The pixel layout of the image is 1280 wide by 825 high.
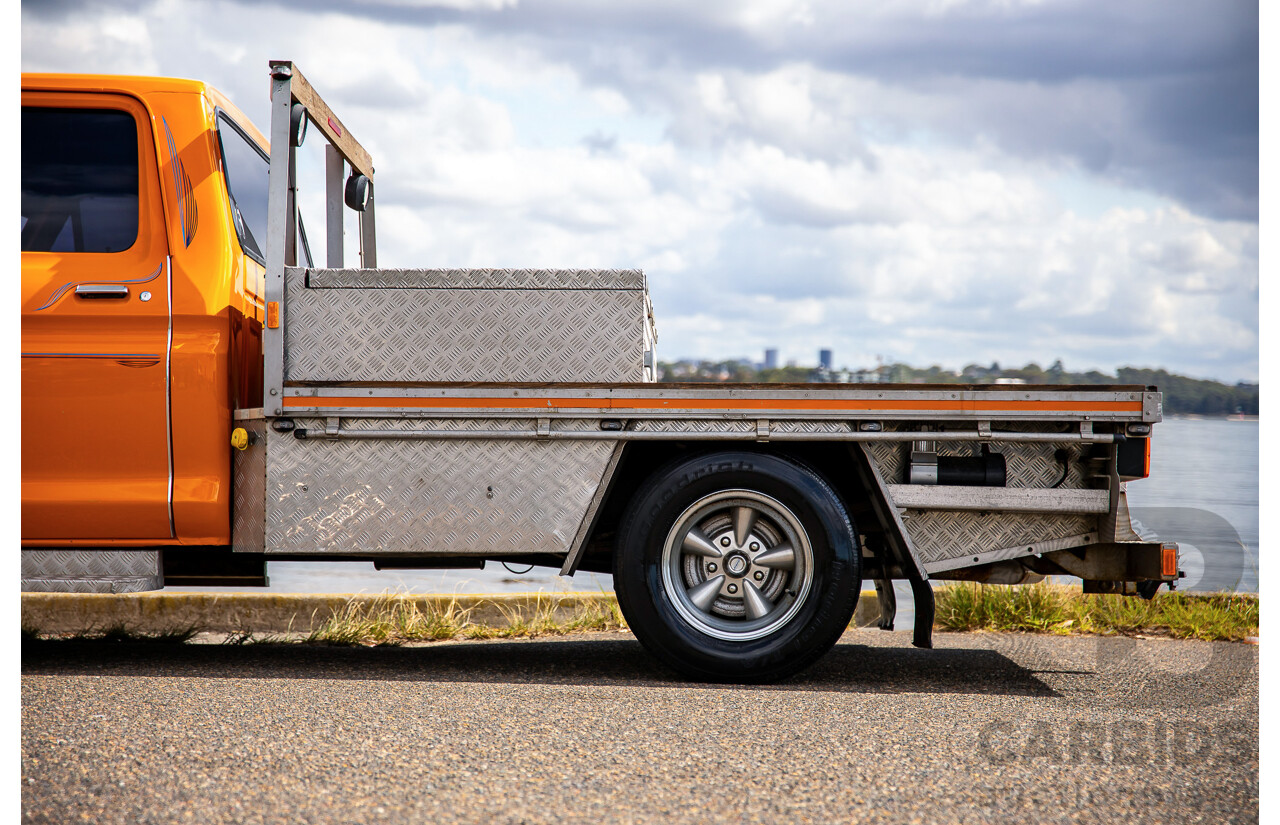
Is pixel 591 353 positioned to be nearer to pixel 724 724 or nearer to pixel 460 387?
pixel 460 387

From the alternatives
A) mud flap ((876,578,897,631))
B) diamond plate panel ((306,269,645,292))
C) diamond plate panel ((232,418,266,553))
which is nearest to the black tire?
mud flap ((876,578,897,631))

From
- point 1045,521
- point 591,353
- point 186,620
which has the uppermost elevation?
point 591,353

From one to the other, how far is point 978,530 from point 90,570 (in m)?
3.83

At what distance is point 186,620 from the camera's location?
566 cm

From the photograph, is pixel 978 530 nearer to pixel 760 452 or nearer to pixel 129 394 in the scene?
pixel 760 452

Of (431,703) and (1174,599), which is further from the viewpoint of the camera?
(1174,599)

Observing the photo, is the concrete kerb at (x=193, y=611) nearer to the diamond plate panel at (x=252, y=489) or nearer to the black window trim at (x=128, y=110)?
the diamond plate panel at (x=252, y=489)

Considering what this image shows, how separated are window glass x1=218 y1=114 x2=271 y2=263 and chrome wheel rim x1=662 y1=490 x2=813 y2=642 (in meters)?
2.41

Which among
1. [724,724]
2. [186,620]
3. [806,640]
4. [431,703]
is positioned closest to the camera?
[724,724]

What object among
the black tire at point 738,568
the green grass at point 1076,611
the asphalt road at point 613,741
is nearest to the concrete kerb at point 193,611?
the asphalt road at point 613,741

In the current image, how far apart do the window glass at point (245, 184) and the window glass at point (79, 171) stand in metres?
0.39

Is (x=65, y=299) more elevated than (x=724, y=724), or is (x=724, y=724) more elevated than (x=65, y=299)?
(x=65, y=299)

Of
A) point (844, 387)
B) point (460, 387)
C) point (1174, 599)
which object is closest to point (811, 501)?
point (844, 387)

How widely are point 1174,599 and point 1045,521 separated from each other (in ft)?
7.20
